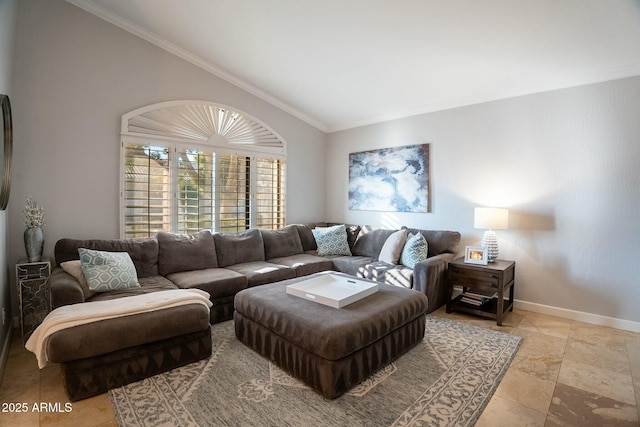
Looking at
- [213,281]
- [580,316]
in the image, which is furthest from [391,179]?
[213,281]

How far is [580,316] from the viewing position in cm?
324

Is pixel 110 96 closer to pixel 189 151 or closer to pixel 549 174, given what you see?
pixel 189 151

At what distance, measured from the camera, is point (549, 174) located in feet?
11.1

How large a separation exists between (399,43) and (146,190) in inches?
127

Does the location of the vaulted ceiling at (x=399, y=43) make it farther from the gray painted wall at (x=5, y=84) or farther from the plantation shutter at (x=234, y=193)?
the plantation shutter at (x=234, y=193)

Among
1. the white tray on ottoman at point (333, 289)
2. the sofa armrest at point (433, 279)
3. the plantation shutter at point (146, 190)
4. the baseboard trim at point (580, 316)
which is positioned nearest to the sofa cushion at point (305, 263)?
the white tray on ottoman at point (333, 289)

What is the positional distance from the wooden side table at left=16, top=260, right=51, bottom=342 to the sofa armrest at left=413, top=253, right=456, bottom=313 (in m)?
3.45

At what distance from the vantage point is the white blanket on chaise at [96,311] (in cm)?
188

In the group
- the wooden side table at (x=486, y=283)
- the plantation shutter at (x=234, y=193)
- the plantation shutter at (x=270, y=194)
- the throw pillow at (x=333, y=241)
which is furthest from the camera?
the plantation shutter at (x=270, y=194)

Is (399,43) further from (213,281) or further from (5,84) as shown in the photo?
(5,84)

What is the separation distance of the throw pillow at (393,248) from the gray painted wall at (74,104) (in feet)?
10.6

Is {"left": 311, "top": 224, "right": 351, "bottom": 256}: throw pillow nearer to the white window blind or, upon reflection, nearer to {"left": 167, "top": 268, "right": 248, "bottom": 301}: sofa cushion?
the white window blind

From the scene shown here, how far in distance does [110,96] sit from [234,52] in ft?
4.87

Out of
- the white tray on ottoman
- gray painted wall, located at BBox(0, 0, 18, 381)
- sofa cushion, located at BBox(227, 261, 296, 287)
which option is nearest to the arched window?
sofa cushion, located at BBox(227, 261, 296, 287)
